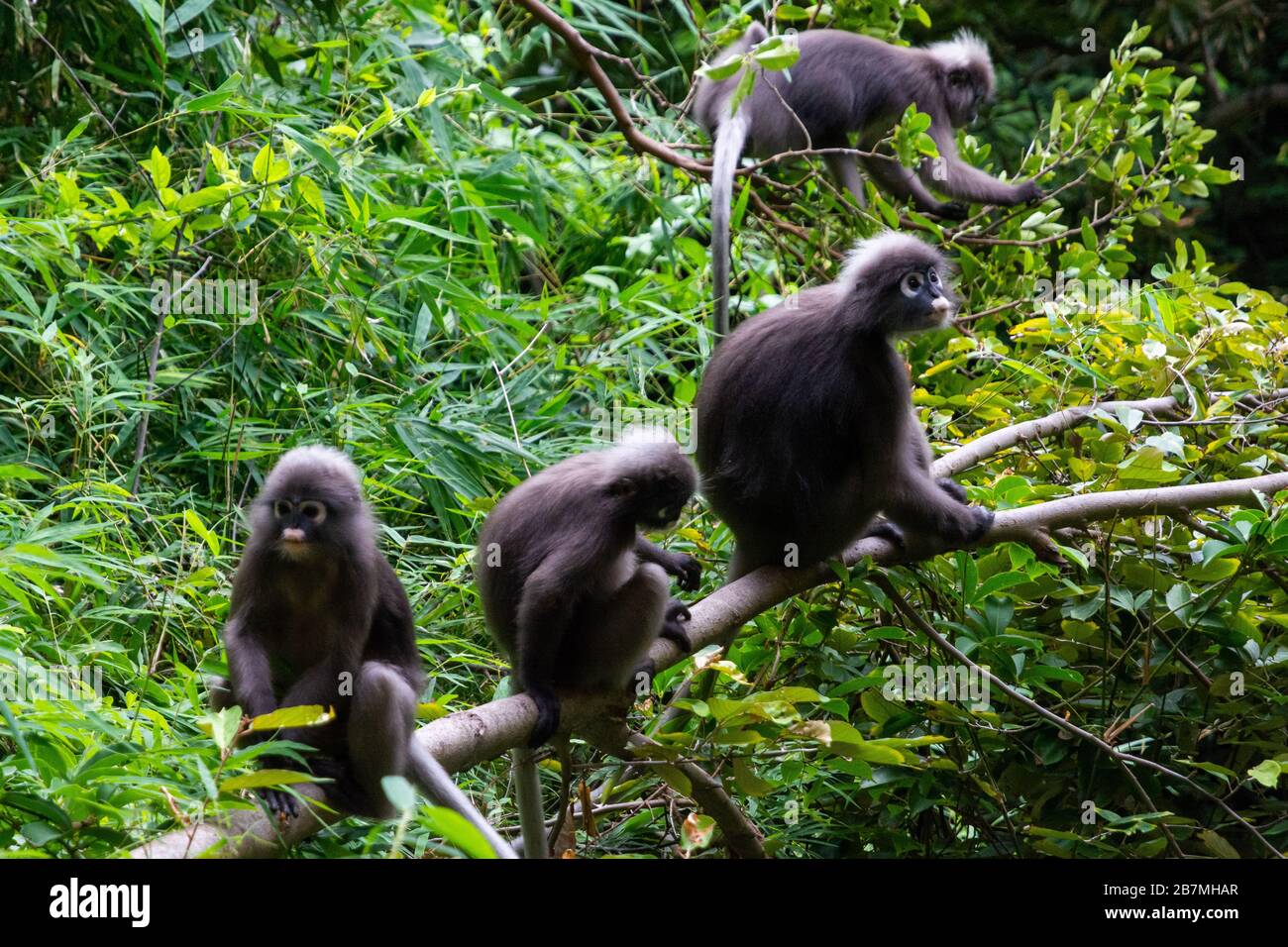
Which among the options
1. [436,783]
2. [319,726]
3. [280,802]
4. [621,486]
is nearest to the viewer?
[280,802]

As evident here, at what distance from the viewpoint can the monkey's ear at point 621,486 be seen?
3.47 meters

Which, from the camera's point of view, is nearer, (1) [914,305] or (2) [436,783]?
(2) [436,783]

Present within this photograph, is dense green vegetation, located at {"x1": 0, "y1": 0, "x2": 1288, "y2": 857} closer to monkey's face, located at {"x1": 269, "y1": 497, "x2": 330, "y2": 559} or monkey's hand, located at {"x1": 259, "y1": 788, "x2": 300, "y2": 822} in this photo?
monkey's hand, located at {"x1": 259, "y1": 788, "x2": 300, "y2": 822}

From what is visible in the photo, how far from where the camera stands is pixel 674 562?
3809 mm

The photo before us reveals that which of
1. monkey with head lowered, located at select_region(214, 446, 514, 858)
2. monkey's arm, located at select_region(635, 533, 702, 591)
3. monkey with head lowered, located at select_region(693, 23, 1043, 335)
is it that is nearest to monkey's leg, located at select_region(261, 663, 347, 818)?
monkey with head lowered, located at select_region(214, 446, 514, 858)

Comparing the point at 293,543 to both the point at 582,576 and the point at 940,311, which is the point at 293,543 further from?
the point at 940,311

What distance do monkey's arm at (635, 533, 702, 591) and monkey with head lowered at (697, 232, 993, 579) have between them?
248 millimetres

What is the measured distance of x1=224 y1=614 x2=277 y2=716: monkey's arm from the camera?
272 centimetres

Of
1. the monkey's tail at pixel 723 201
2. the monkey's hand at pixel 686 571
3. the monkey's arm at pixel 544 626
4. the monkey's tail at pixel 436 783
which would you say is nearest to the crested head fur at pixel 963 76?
the monkey's tail at pixel 723 201

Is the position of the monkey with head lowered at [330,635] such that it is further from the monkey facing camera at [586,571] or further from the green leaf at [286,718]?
the green leaf at [286,718]

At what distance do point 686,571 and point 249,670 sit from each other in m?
1.38

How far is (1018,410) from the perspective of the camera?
4.77 meters

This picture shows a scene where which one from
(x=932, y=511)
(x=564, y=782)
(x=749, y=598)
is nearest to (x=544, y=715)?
(x=564, y=782)
